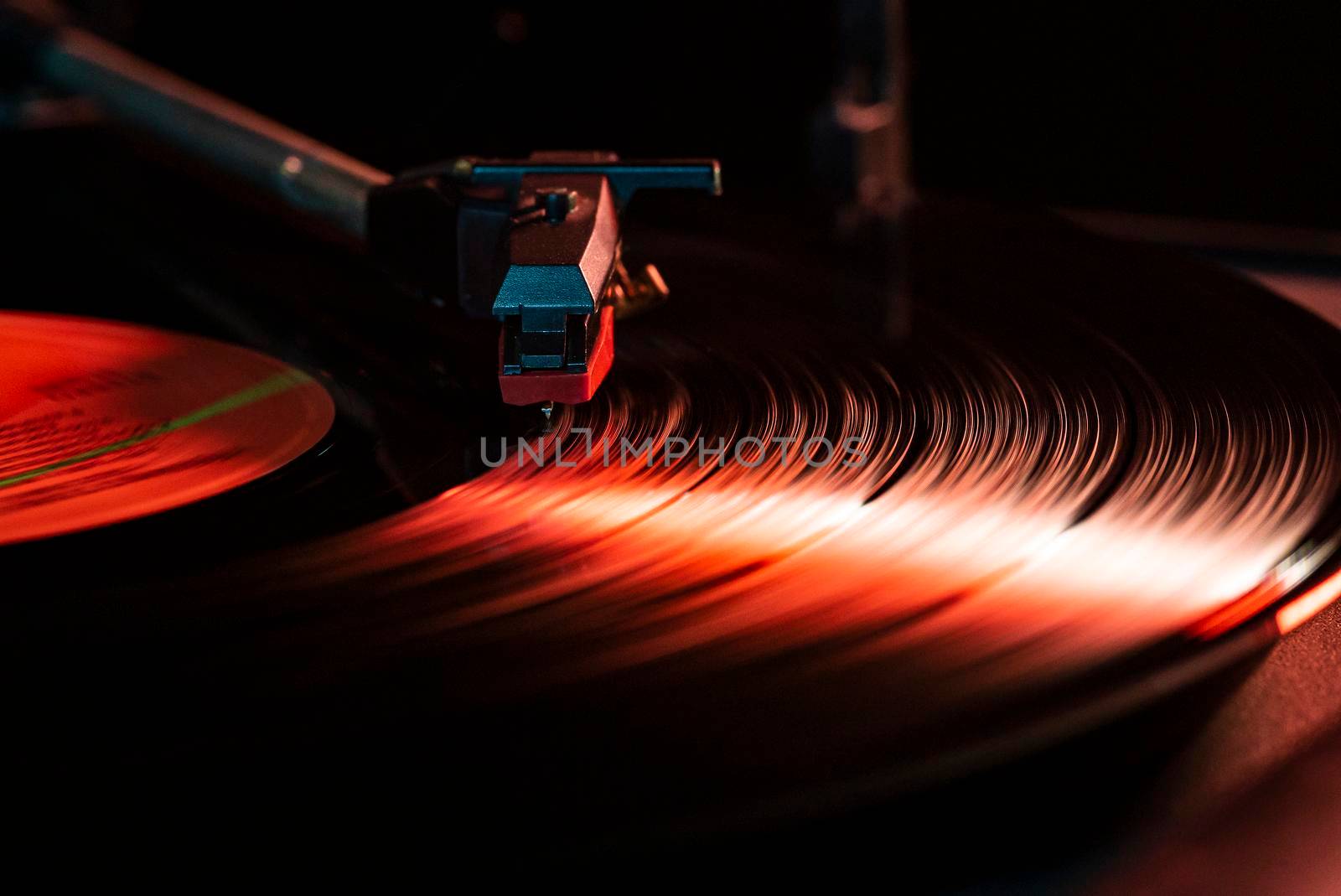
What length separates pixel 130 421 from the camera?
0.59 meters

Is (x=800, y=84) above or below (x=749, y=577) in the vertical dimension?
above

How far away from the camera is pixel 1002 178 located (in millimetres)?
1572

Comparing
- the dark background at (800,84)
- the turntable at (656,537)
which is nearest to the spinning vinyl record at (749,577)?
the turntable at (656,537)

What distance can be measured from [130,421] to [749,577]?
29 centimetres

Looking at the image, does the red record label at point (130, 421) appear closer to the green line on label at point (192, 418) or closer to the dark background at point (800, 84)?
the green line on label at point (192, 418)

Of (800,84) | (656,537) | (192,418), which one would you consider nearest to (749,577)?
(656,537)

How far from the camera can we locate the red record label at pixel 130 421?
0.51 metres

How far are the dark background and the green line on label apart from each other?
0.56 m

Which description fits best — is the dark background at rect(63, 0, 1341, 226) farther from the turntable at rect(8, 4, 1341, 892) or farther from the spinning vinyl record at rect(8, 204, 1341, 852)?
the spinning vinyl record at rect(8, 204, 1341, 852)

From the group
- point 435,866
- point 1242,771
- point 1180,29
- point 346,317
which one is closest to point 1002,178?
point 1180,29

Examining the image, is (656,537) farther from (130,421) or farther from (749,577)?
(130,421)

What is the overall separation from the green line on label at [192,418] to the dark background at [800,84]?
0.56 meters

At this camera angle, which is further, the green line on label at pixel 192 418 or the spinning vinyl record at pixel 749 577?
the green line on label at pixel 192 418

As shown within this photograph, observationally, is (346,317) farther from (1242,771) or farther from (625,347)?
(1242,771)
